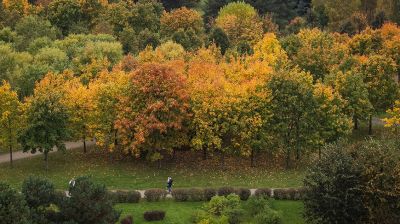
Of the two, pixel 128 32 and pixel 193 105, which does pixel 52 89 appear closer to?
pixel 193 105

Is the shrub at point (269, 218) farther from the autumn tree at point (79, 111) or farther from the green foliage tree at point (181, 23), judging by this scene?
the green foliage tree at point (181, 23)

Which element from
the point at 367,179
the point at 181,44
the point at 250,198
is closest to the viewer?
the point at 367,179

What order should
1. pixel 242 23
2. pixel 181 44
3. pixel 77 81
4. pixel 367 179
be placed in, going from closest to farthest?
pixel 367 179, pixel 77 81, pixel 181 44, pixel 242 23

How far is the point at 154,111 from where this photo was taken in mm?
58312

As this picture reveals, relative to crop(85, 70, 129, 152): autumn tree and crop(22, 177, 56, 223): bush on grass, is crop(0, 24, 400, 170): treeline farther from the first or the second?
crop(22, 177, 56, 223): bush on grass

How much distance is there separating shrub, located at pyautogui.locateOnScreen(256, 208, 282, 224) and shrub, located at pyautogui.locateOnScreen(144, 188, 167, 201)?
9260 millimetres

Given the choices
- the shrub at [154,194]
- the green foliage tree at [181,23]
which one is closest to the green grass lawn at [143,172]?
the shrub at [154,194]

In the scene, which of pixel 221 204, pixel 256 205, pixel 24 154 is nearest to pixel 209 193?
pixel 221 204

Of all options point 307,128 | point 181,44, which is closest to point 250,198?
point 307,128

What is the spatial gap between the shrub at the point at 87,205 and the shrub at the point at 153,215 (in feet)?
21.1

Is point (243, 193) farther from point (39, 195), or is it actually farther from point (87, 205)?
point (39, 195)

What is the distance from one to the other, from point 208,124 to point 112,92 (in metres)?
10.2

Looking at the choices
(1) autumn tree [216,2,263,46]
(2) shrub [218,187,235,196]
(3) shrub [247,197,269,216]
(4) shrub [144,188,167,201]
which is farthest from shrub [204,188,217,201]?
(1) autumn tree [216,2,263,46]

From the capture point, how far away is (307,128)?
6069 centimetres
